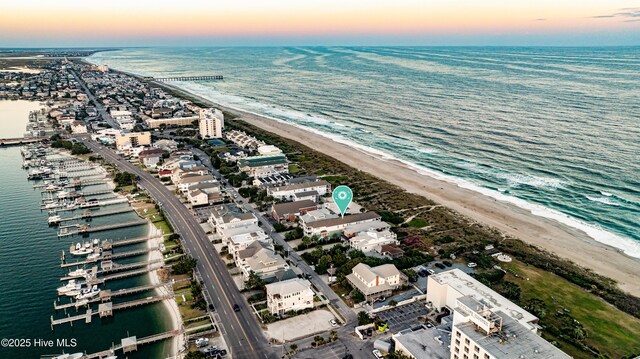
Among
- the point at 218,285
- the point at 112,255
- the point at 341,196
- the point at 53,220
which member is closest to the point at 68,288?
the point at 112,255

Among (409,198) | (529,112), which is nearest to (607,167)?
(409,198)

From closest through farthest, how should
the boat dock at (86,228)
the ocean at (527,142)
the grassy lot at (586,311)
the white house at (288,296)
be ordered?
the grassy lot at (586,311), the white house at (288,296), the boat dock at (86,228), the ocean at (527,142)

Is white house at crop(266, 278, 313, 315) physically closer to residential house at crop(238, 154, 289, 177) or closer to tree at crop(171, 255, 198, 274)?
tree at crop(171, 255, 198, 274)

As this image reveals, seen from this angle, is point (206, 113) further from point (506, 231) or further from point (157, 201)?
point (506, 231)

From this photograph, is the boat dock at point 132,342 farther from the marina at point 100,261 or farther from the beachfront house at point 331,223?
the beachfront house at point 331,223

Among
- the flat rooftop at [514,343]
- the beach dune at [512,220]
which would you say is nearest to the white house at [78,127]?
the beach dune at [512,220]

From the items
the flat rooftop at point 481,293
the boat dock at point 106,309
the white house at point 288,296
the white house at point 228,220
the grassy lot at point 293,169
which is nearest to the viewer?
the flat rooftop at point 481,293
